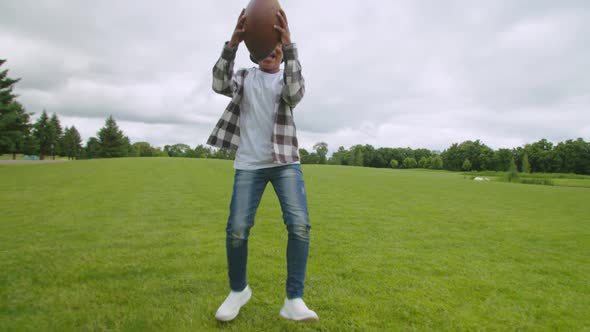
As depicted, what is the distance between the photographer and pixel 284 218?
9.47 feet

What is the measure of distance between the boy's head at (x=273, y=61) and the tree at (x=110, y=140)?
77.8 m

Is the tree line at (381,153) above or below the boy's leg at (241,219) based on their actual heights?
above

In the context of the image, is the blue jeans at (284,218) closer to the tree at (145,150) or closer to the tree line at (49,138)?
the tree line at (49,138)

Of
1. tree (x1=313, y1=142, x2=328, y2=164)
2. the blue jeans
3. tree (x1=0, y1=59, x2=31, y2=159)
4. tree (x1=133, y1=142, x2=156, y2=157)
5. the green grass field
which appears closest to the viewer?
the blue jeans

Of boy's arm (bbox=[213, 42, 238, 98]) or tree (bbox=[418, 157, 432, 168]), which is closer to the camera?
boy's arm (bbox=[213, 42, 238, 98])

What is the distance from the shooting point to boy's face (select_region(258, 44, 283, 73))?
303 centimetres

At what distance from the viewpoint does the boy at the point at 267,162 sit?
279 cm

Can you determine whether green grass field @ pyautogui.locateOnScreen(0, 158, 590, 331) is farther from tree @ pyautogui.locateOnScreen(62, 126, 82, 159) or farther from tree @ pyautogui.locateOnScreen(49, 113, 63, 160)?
tree @ pyautogui.locateOnScreen(62, 126, 82, 159)

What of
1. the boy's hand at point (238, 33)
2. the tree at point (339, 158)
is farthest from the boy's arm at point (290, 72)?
the tree at point (339, 158)

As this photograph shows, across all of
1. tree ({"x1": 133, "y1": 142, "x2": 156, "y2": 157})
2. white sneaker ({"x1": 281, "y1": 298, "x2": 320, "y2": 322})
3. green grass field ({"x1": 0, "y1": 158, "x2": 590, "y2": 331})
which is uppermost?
tree ({"x1": 133, "y1": 142, "x2": 156, "y2": 157})

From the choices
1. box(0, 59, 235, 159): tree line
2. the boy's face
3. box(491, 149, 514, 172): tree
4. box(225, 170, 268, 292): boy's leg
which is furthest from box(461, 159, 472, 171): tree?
box(225, 170, 268, 292): boy's leg

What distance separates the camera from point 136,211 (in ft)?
30.2

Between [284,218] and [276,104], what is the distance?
3.31ft

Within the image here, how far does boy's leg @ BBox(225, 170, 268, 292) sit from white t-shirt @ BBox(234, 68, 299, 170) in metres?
0.12
